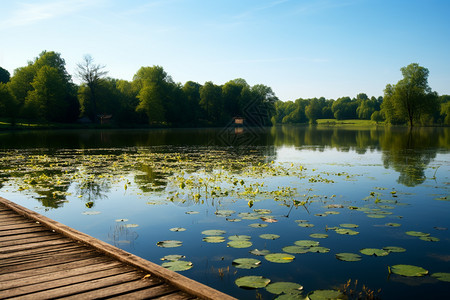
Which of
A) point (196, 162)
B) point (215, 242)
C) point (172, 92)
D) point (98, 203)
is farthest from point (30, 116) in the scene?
point (215, 242)

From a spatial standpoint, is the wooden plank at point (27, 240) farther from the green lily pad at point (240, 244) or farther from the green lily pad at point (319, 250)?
the green lily pad at point (319, 250)

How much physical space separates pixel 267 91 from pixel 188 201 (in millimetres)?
106407

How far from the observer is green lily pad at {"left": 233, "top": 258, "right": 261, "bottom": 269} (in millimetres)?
4973

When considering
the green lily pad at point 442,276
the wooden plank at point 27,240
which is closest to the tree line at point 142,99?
the wooden plank at point 27,240

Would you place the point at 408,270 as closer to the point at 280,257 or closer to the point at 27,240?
the point at 280,257

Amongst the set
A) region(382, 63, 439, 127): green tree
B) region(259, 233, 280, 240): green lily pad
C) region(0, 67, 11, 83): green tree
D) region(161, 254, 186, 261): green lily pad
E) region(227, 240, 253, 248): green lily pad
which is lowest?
region(161, 254, 186, 261): green lily pad

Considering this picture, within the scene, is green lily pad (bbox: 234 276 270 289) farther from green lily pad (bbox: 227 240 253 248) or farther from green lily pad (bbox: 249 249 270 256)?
green lily pad (bbox: 227 240 253 248)

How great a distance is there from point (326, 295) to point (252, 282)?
2.92 ft

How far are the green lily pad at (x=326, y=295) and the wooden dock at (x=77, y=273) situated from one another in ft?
3.85

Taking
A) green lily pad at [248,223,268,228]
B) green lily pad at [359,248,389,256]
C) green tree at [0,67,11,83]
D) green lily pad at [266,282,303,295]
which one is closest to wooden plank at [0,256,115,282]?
green lily pad at [266,282,303,295]

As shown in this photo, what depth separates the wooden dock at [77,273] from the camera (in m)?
3.68

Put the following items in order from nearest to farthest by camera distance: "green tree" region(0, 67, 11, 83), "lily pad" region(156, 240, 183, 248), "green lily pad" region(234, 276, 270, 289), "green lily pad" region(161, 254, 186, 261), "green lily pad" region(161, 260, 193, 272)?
"green lily pad" region(234, 276, 270, 289), "green lily pad" region(161, 260, 193, 272), "green lily pad" region(161, 254, 186, 261), "lily pad" region(156, 240, 183, 248), "green tree" region(0, 67, 11, 83)

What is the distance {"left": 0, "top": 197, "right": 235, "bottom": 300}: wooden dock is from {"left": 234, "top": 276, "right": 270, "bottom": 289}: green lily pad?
33.5 inches

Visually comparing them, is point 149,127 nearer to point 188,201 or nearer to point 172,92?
point 172,92
